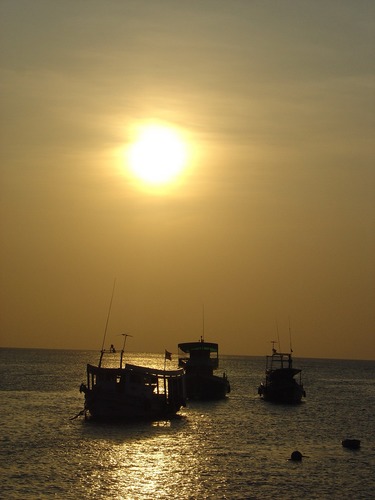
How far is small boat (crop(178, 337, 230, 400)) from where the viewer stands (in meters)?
97.1

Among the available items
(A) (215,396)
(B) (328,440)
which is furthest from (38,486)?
(A) (215,396)

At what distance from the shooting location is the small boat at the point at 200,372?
9712 centimetres

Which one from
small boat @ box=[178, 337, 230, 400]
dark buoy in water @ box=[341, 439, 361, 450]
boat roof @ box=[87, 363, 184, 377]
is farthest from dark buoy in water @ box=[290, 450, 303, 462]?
small boat @ box=[178, 337, 230, 400]

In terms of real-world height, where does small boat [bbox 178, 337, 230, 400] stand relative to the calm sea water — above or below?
above

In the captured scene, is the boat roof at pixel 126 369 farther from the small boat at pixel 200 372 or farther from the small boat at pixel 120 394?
the small boat at pixel 200 372

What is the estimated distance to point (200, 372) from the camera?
98.8 meters

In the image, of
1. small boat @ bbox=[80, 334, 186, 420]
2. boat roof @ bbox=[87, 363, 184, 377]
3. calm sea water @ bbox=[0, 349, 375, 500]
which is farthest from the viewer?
small boat @ bbox=[80, 334, 186, 420]

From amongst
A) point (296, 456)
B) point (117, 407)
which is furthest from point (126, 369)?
point (296, 456)

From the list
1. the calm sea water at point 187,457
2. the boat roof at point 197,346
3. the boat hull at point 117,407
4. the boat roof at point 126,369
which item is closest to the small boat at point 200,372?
the boat roof at point 197,346

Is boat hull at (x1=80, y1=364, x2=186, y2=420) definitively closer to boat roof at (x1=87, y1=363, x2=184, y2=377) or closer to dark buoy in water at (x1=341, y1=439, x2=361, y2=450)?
boat roof at (x1=87, y1=363, x2=184, y2=377)

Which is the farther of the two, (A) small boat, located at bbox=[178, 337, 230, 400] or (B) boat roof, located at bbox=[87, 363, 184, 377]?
(A) small boat, located at bbox=[178, 337, 230, 400]

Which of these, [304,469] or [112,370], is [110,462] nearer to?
[304,469]

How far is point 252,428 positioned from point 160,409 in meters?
8.39

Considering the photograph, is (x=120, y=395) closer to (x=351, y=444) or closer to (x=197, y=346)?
(x=351, y=444)
